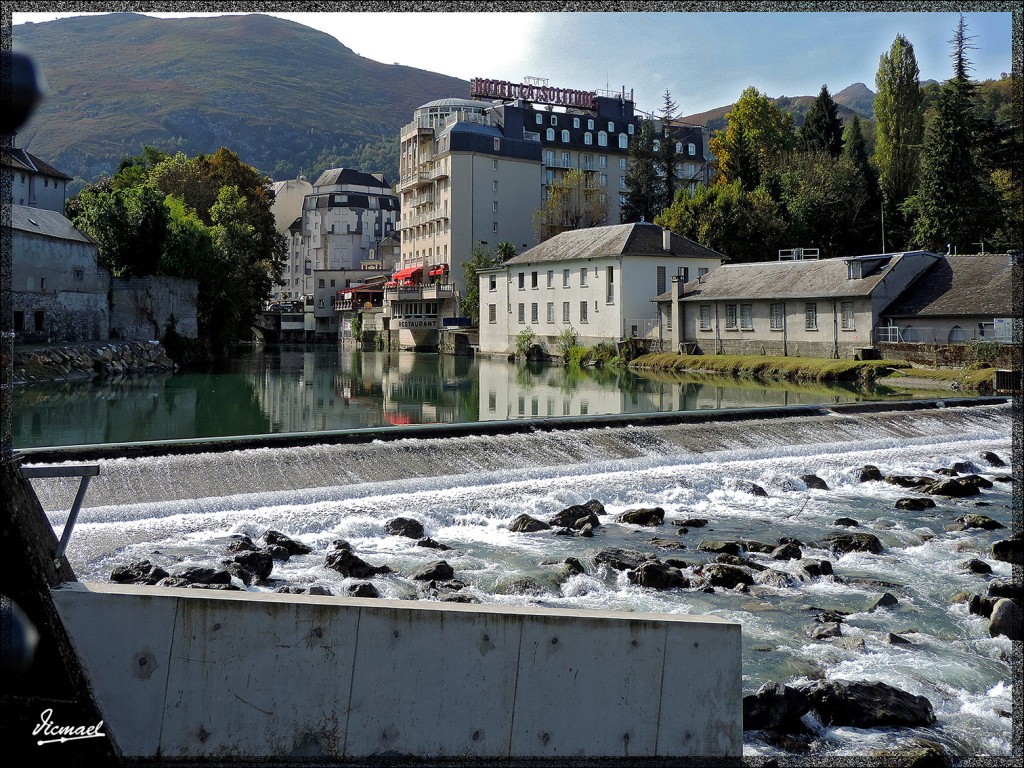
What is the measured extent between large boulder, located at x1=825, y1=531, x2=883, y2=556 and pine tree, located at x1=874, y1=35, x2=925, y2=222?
5208 centimetres

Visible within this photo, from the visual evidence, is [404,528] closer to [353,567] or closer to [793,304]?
A: [353,567]

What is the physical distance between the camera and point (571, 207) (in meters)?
75.2

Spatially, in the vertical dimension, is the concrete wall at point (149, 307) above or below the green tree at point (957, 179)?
below

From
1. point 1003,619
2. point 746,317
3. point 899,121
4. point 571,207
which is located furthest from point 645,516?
point 571,207

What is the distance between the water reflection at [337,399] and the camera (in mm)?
23141

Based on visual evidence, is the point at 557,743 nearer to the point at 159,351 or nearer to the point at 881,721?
the point at 881,721

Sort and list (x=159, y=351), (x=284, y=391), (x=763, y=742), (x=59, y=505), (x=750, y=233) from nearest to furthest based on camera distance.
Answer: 1. (x=763, y=742)
2. (x=59, y=505)
3. (x=284, y=391)
4. (x=159, y=351)
5. (x=750, y=233)

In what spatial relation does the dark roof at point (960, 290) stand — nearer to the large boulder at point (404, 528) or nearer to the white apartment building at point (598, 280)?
the white apartment building at point (598, 280)

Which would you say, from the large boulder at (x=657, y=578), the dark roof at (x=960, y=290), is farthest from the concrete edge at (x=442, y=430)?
the dark roof at (x=960, y=290)

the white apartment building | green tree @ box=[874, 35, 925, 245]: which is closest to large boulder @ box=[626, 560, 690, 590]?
the white apartment building

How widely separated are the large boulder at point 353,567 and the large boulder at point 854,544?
5955 mm

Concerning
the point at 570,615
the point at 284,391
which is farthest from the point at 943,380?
the point at 570,615

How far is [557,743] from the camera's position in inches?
182

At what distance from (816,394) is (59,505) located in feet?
80.2
